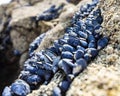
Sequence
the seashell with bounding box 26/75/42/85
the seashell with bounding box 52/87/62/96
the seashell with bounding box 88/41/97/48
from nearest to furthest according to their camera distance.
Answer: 1. the seashell with bounding box 52/87/62/96
2. the seashell with bounding box 88/41/97/48
3. the seashell with bounding box 26/75/42/85

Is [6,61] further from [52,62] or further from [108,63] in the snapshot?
[108,63]

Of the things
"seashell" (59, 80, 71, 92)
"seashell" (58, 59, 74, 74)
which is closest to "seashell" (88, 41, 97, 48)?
"seashell" (58, 59, 74, 74)

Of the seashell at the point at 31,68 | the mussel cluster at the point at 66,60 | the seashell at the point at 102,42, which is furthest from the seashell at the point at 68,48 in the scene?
the seashell at the point at 31,68

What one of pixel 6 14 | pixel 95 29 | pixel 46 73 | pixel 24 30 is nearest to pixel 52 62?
pixel 46 73

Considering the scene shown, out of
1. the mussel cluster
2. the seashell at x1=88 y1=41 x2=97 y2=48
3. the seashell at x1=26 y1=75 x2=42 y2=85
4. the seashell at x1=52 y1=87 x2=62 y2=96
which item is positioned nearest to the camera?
the seashell at x1=52 y1=87 x2=62 y2=96

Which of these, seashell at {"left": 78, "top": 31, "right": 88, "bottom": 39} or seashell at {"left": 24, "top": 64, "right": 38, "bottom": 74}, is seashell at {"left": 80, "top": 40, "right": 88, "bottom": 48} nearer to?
seashell at {"left": 78, "top": 31, "right": 88, "bottom": 39}

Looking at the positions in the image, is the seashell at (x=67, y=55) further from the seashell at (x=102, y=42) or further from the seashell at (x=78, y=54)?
the seashell at (x=102, y=42)

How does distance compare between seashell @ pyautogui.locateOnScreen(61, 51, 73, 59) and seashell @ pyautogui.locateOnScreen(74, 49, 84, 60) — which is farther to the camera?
seashell @ pyautogui.locateOnScreen(61, 51, 73, 59)

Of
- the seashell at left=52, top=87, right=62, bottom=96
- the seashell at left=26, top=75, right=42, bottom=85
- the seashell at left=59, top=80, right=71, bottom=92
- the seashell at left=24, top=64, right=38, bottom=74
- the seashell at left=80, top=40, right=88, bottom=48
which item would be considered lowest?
the seashell at left=26, top=75, right=42, bottom=85
